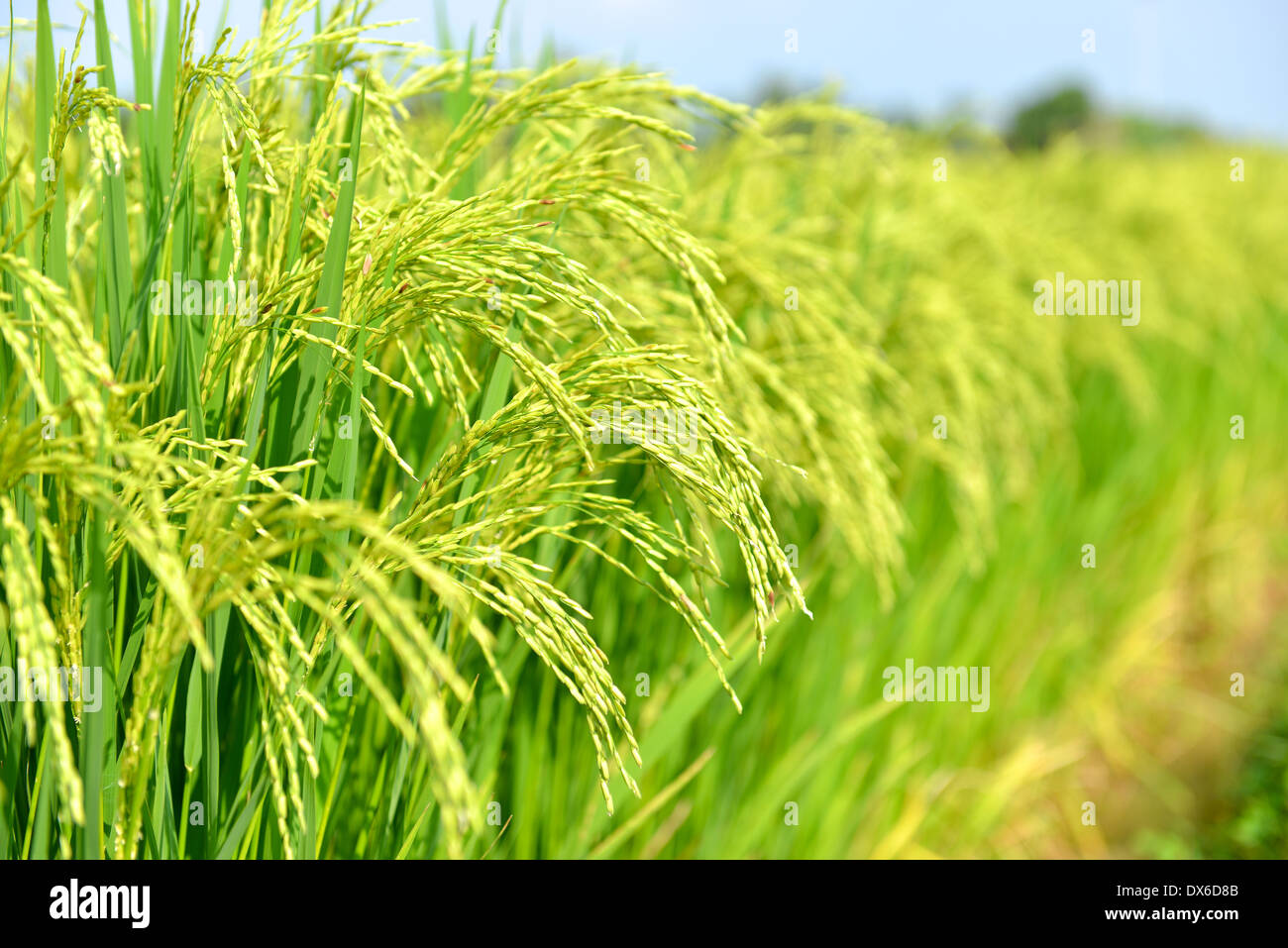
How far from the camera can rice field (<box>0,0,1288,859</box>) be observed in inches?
35.5

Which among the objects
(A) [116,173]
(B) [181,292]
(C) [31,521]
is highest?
(A) [116,173]

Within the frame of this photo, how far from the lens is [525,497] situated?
1127 millimetres

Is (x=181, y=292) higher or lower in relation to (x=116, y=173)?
lower

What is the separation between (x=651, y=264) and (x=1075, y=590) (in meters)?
2.91

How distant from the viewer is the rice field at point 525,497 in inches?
35.5

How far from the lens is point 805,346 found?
1.93 meters

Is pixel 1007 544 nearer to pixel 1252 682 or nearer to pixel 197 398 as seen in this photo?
pixel 1252 682

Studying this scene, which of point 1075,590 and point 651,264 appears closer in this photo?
point 651,264
